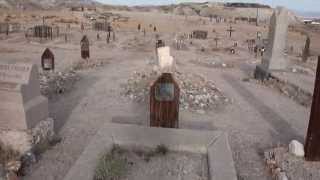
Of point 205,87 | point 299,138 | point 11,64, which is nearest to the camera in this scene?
point 11,64

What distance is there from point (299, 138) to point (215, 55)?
15.0 meters

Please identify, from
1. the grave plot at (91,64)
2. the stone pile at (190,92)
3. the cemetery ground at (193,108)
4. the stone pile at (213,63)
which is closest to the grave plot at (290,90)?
the cemetery ground at (193,108)

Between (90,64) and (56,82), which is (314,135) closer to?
(56,82)

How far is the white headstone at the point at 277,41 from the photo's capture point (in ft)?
50.1

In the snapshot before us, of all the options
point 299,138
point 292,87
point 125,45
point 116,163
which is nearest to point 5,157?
point 116,163

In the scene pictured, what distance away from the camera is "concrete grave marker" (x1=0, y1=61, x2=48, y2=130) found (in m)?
6.89

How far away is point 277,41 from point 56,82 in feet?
31.3

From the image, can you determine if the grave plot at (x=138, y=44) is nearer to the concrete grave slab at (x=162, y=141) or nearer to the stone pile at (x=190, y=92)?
the stone pile at (x=190, y=92)

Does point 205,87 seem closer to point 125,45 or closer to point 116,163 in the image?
point 116,163

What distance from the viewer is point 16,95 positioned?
22.6 ft

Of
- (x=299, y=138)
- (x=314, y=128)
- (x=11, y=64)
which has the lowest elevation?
(x=299, y=138)

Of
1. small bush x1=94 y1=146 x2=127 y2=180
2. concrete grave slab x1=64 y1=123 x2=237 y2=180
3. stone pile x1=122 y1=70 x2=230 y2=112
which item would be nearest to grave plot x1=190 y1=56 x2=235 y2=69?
stone pile x1=122 y1=70 x2=230 y2=112

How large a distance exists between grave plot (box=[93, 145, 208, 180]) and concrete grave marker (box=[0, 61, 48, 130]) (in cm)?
195

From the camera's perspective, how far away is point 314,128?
7172 millimetres
